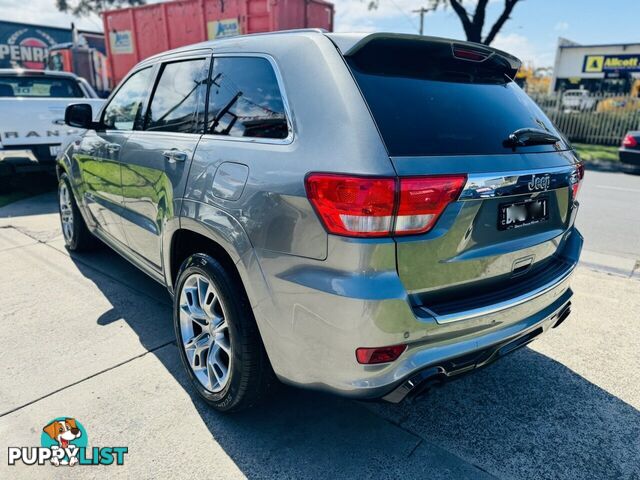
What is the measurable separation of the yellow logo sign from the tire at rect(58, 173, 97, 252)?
35039mm

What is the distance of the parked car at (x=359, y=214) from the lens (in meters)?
1.77

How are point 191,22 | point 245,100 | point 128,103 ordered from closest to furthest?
point 245,100 → point 128,103 → point 191,22

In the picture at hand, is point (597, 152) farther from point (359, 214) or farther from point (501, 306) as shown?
point (359, 214)

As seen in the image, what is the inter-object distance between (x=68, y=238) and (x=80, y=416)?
9.50 ft

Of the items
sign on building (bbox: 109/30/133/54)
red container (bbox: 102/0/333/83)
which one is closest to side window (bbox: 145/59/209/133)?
red container (bbox: 102/0/333/83)

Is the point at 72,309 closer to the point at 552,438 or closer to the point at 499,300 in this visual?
the point at 499,300

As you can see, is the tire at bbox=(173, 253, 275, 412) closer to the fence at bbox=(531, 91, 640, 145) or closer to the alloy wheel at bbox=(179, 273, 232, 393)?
the alloy wheel at bbox=(179, 273, 232, 393)

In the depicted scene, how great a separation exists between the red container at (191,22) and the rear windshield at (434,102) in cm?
819

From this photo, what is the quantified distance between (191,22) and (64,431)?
11.0 metres

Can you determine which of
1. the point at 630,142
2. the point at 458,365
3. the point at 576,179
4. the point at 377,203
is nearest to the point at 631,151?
the point at 630,142

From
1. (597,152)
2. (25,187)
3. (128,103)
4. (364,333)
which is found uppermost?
(128,103)

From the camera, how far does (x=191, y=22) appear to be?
37.0 feet

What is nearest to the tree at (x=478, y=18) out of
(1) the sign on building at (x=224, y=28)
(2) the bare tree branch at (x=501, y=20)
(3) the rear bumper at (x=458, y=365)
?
(2) the bare tree branch at (x=501, y=20)

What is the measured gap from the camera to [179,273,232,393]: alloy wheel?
2385 mm
